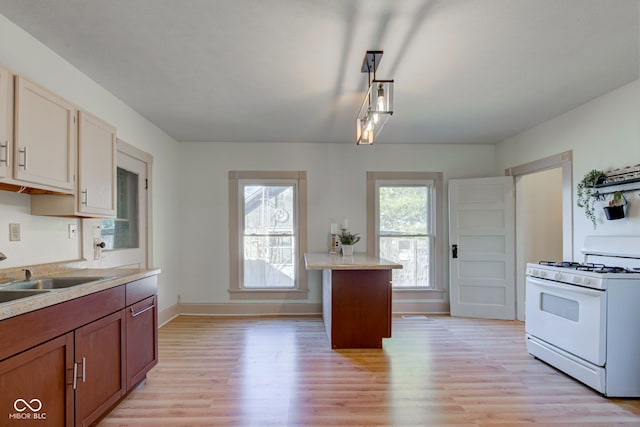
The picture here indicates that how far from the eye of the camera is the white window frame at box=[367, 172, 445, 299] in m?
4.79

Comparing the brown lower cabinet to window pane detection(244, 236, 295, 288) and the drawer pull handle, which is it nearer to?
the drawer pull handle

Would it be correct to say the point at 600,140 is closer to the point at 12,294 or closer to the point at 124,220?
the point at 12,294

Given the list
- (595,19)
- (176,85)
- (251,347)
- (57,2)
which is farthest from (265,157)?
(595,19)

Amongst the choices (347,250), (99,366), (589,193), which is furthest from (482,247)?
(99,366)

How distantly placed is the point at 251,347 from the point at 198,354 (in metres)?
0.51

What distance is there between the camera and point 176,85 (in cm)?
289

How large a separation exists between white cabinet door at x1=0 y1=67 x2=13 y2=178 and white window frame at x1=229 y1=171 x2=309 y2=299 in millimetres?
2970

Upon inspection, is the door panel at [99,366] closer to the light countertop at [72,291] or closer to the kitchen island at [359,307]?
the light countertop at [72,291]

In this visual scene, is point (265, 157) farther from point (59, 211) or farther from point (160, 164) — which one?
point (59, 211)

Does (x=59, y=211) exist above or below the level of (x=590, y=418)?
above

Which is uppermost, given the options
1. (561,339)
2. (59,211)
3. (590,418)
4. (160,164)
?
(160,164)

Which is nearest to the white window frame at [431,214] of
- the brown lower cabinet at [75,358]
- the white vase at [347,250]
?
the white vase at [347,250]

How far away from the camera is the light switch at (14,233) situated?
2.07 m

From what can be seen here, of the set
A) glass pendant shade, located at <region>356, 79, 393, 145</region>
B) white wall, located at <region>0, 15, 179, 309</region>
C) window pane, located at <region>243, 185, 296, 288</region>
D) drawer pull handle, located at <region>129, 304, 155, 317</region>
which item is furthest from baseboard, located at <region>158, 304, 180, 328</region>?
glass pendant shade, located at <region>356, 79, 393, 145</region>
